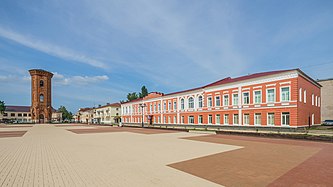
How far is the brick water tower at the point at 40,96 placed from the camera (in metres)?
72.8

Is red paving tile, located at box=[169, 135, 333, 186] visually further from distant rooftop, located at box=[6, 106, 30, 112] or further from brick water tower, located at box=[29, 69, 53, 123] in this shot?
distant rooftop, located at box=[6, 106, 30, 112]

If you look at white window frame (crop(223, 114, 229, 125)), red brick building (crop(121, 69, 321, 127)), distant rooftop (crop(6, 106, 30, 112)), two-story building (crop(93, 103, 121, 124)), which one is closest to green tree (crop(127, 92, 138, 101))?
two-story building (crop(93, 103, 121, 124))

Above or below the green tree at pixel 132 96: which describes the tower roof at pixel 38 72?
above

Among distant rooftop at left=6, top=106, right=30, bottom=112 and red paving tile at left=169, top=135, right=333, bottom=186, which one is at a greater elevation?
red paving tile at left=169, top=135, right=333, bottom=186

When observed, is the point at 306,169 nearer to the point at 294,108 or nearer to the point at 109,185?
the point at 109,185

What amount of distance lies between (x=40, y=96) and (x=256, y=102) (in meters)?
73.9

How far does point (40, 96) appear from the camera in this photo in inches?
2921

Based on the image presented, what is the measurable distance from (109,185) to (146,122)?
50739 millimetres

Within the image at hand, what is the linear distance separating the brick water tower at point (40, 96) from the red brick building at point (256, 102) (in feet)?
180

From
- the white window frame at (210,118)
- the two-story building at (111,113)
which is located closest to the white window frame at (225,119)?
the white window frame at (210,118)

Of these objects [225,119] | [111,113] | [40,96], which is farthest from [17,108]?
[225,119]

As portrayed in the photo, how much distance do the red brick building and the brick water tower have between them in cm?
5497

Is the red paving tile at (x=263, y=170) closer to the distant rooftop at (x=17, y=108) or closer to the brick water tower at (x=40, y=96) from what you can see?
the brick water tower at (x=40, y=96)

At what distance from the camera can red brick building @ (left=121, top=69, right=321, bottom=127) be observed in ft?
83.0
